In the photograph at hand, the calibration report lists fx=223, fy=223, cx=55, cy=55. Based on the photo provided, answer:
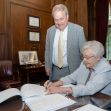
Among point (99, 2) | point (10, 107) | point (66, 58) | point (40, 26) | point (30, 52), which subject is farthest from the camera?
point (99, 2)

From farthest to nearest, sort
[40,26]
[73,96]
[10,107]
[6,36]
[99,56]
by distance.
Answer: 1. [40,26]
2. [6,36]
3. [99,56]
4. [73,96]
5. [10,107]

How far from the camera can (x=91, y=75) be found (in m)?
2.00

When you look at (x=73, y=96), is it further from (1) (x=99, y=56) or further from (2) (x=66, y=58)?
(2) (x=66, y=58)

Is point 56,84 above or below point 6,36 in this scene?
below

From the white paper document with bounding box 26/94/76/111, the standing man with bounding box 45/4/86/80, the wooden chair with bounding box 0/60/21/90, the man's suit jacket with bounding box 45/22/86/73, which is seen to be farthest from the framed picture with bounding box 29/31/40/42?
the white paper document with bounding box 26/94/76/111

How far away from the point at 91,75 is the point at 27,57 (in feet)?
11.2

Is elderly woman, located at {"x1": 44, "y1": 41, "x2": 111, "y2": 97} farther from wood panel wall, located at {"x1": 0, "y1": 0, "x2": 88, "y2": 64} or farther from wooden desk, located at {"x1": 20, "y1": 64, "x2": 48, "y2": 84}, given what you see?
wood panel wall, located at {"x1": 0, "y1": 0, "x2": 88, "y2": 64}

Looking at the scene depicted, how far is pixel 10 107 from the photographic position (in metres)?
1.55

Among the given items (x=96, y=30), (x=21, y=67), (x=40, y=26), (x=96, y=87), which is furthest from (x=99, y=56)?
(x=96, y=30)

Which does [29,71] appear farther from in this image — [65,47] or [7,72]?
[65,47]

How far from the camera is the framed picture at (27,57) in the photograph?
Answer: 515 cm

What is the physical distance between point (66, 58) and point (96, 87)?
98 cm

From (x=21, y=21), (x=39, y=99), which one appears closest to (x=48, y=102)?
(x=39, y=99)

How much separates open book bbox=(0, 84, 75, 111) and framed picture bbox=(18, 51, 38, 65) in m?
3.29
